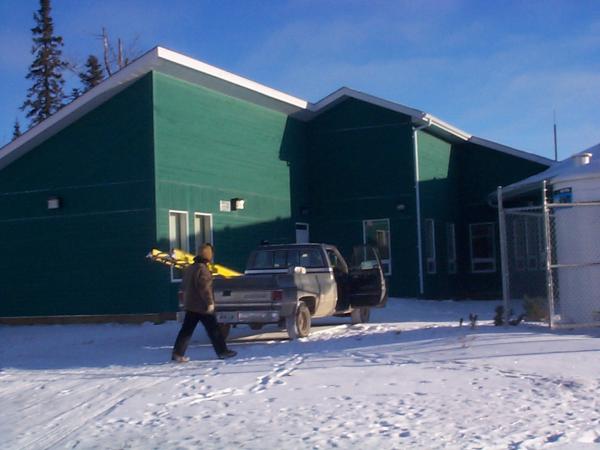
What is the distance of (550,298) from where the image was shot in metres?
12.0

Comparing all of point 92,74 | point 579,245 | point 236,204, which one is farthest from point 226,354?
point 92,74

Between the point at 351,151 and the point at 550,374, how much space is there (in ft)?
50.4

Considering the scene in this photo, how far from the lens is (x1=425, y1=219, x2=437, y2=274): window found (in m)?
23.8

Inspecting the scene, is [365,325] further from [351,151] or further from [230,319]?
[351,151]

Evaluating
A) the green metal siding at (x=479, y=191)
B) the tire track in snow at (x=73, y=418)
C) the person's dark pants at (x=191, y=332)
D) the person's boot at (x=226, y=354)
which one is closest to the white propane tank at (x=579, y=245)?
the person's boot at (x=226, y=354)

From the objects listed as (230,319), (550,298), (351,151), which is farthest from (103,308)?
(550,298)

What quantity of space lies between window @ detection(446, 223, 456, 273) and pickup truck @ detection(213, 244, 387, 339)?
902cm

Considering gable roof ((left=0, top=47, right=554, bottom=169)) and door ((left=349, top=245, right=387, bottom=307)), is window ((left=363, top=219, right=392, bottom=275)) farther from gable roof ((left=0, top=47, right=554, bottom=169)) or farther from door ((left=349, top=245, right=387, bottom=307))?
door ((left=349, top=245, right=387, bottom=307))

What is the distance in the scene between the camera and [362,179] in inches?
934

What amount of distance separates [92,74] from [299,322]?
30.0 metres

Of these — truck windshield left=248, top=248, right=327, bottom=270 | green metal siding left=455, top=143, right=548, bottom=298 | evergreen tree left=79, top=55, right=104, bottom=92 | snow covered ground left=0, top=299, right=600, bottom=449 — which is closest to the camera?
snow covered ground left=0, top=299, right=600, bottom=449

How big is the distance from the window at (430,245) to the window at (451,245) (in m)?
1.32

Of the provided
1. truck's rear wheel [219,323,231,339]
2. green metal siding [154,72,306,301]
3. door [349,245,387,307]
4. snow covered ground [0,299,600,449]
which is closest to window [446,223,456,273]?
green metal siding [154,72,306,301]

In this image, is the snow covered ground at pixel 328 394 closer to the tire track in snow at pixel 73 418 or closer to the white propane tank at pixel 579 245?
the tire track in snow at pixel 73 418
